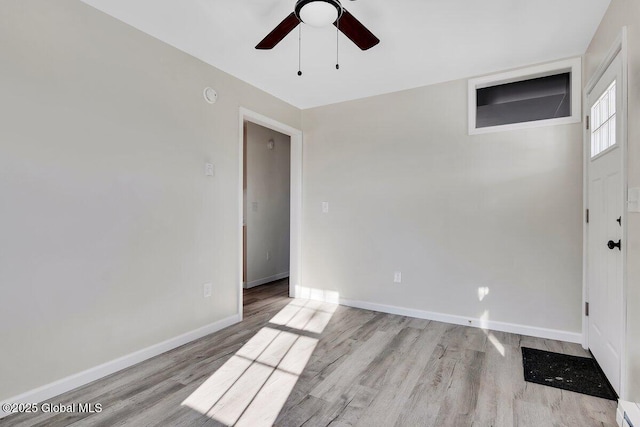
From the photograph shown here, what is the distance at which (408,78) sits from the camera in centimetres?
331

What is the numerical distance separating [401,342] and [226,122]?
264 centimetres

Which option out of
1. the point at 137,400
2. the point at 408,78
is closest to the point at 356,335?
the point at 137,400

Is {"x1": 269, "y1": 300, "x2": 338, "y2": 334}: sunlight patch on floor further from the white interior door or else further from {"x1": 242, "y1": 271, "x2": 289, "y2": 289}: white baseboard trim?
the white interior door

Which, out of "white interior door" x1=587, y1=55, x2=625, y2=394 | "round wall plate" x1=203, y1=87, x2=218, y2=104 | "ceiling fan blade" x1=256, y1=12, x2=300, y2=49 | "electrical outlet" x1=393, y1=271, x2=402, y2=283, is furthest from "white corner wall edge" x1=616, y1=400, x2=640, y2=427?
"round wall plate" x1=203, y1=87, x2=218, y2=104

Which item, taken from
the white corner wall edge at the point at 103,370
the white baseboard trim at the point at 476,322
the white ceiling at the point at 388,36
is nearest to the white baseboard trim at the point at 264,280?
the white baseboard trim at the point at 476,322

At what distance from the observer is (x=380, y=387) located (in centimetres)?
213

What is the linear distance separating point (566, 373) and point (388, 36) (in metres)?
2.80

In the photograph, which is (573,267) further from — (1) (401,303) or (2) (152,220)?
(2) (152,220)

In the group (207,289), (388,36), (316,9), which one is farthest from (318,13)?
(207,289)

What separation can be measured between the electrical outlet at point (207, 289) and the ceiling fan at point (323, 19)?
2.10 meters

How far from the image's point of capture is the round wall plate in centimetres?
296

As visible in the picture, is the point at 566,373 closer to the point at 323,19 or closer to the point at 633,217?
the point at 633,217

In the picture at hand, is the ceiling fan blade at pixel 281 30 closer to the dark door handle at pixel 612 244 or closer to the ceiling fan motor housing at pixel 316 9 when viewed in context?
the ceiling fan motor housing at pixel 316 9

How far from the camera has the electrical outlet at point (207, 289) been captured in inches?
117
